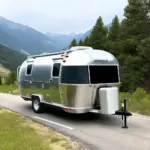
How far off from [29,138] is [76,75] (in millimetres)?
3449

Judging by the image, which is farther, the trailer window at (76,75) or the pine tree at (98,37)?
the pine tree at (98,37)

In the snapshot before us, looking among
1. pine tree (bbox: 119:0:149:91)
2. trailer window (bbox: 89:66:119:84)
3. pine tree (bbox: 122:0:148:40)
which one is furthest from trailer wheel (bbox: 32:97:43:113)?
pine tree (bbox: 122:0:148:40)

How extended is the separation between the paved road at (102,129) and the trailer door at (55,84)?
99cm

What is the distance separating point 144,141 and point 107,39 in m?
43.9

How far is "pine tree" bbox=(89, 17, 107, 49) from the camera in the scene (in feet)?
167

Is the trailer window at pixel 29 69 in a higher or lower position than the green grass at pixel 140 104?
higher

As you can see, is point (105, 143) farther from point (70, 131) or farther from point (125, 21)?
point (125, 21)

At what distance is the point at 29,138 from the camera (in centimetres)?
962

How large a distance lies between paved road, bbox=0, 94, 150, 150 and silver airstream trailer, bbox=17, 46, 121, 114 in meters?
0.69

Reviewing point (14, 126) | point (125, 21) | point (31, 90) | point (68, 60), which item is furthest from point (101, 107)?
point (125, 21)

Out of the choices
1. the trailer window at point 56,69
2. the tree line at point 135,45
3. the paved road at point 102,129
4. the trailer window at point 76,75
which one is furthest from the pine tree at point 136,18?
the trailer window at point 76,75

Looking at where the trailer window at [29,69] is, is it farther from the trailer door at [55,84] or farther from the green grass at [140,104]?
the green grass at [140,104]

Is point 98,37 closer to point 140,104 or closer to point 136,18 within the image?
point 136,18

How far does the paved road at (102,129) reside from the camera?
31.3 ft
